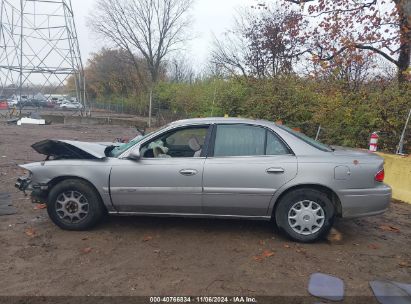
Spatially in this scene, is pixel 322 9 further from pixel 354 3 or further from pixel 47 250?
pixel 47 250

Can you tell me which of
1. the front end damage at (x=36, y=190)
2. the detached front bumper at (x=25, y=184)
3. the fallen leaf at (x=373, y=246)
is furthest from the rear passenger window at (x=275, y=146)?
the detached front bumper at (x=25, y=184)

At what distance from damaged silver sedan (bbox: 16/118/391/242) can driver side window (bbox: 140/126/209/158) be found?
14mm

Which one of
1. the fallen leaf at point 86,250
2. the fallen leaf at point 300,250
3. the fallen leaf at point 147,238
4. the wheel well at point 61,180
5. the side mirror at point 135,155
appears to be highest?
the side mirror at point 135,155

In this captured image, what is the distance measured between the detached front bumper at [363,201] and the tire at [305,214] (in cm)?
18

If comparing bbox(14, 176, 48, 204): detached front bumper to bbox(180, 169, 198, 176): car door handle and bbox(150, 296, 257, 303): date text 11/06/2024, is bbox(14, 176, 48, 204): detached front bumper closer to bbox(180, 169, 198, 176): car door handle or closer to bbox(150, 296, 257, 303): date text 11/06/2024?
bbox(180, 169, 198, 176): car door handle

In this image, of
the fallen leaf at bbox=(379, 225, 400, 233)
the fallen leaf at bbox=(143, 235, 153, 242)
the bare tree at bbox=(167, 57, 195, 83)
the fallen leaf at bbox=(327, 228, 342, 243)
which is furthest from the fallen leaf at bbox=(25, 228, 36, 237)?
the bare tree at bbox=(167, 57, 195, 83)

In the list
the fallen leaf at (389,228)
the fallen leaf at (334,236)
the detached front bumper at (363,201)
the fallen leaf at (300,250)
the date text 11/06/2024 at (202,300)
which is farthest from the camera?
the fallen leaf at (389,228)

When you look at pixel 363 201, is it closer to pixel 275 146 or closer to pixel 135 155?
pixel 275 146

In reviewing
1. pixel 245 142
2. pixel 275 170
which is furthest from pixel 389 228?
pixel 245 142

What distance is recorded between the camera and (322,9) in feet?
49.6

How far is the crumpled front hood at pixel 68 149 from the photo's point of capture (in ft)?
Result: 16.8

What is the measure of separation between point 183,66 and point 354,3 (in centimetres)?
4631

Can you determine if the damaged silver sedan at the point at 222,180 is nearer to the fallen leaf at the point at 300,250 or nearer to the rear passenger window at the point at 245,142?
Answer: the rear passenger window at the point at 245,142

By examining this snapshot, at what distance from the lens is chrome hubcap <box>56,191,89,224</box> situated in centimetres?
500
